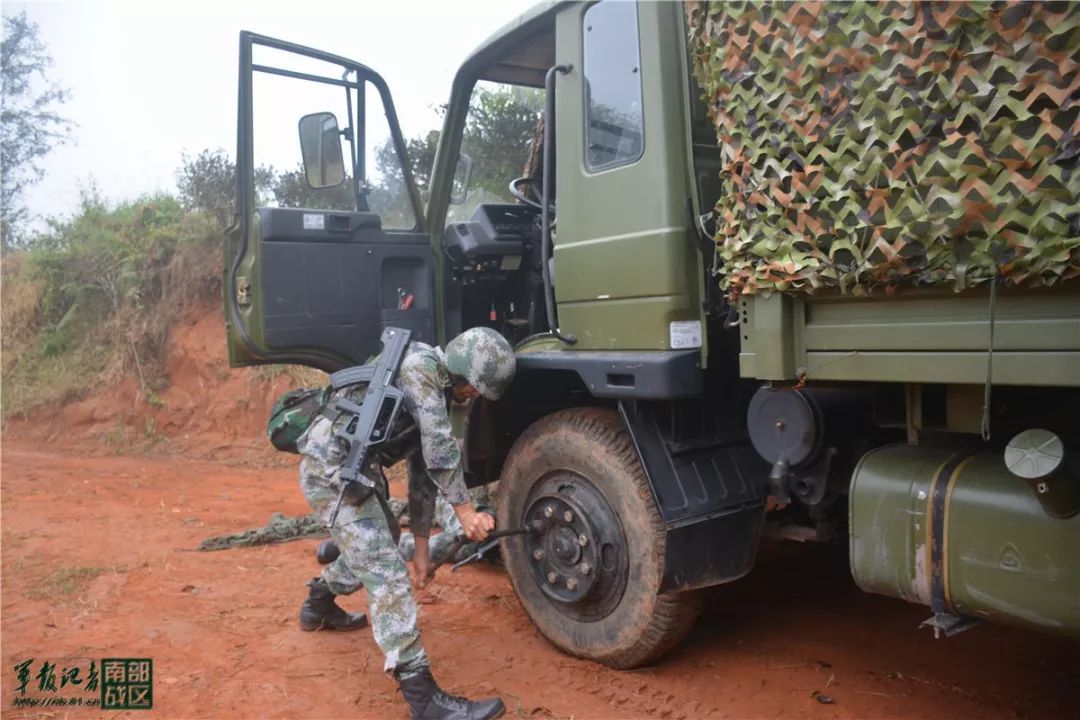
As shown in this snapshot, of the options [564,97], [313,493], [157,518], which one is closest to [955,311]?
[564,97]

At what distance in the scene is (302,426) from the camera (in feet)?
11.6

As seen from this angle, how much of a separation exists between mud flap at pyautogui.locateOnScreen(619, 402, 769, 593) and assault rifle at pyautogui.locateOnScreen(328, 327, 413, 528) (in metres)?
0.89

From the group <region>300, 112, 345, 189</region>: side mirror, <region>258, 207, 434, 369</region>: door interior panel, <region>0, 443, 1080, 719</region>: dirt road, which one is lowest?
<region>0, 443, 1080, 719</region>: dirt road

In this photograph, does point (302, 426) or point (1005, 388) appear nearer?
point (1005, 388)

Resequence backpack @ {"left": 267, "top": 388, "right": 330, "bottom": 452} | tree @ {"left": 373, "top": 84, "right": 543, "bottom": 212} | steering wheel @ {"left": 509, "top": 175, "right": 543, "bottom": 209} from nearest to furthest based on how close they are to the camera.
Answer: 1. backpack @ {"left": 267, "top": 388, "right": 330, "bottom": 452}
2. steering wheel @ {"left": 509, "top": 175, "right": 543, "bottom": 209}
3. tree @ {"left": 373, "top": 84, "right": 543, "bottom": 212}

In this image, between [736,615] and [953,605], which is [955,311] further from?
[736,615]

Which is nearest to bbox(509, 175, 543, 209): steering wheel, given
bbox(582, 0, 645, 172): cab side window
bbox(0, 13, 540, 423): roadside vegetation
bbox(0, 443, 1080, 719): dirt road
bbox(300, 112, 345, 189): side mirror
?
bbox(300, 112, 345, 189): side mirror

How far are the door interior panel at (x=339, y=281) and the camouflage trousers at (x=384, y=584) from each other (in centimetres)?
98

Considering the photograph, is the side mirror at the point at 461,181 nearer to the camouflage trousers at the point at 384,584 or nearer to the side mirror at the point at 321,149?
the side mirror at the point at 321,149

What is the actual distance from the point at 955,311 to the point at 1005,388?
0.41m

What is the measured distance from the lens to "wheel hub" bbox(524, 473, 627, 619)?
10.5 feet

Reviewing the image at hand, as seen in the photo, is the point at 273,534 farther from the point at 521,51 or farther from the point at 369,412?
the point at 521,51

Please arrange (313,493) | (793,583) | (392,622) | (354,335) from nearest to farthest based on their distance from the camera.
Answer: (392,622) → (313,493) → (354,335) → (793,583)

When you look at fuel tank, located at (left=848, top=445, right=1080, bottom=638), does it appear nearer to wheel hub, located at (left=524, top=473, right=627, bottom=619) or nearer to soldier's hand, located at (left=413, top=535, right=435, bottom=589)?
wheel hub, located at (left=524, top=473, right=627, bottom=619)
